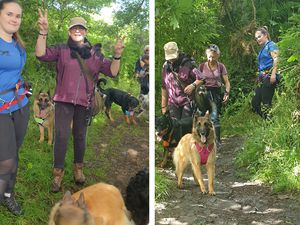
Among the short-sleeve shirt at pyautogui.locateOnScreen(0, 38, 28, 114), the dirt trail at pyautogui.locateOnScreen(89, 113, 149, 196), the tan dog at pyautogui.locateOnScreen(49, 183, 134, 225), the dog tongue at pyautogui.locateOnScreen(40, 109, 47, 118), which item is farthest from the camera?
the dirt trail at pyautogui.locateOnScreen(89, 113, 149, 196)

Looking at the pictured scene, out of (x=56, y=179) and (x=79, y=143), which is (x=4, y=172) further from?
(x=79, y=143)

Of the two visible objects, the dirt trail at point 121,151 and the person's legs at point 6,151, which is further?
the dirt trail at point 121,151

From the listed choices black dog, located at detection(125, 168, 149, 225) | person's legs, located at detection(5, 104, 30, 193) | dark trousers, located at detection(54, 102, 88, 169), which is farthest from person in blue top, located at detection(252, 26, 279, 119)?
person's legs, located at detection(5, 104, 30, 193)

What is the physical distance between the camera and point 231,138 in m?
2.12

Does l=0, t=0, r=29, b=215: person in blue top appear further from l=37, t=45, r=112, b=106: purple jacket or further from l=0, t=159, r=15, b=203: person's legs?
l=37, t=45, r=112, b=106: purple jacket

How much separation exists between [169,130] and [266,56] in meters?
0.67

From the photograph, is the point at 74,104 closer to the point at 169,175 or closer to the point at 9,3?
the point at 9,3

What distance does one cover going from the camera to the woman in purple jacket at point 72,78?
1763mm

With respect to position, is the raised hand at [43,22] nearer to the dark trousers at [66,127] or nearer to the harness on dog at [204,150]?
the dark trousers at [66,127]

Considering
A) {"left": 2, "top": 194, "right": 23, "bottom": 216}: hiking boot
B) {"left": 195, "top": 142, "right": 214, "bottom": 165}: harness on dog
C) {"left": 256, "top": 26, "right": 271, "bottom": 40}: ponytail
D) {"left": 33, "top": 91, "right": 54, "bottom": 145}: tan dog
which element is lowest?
{"left": 2, "top": 194, "right": 23, "bottom": 216}: hiking boot

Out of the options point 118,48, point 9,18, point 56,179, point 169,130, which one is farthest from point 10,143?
point 169,130

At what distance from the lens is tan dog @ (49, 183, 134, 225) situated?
1495mm

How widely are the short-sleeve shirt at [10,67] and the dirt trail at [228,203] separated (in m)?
0.97

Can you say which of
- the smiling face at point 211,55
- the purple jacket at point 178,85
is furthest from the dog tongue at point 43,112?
the smiling face at point 211,55
